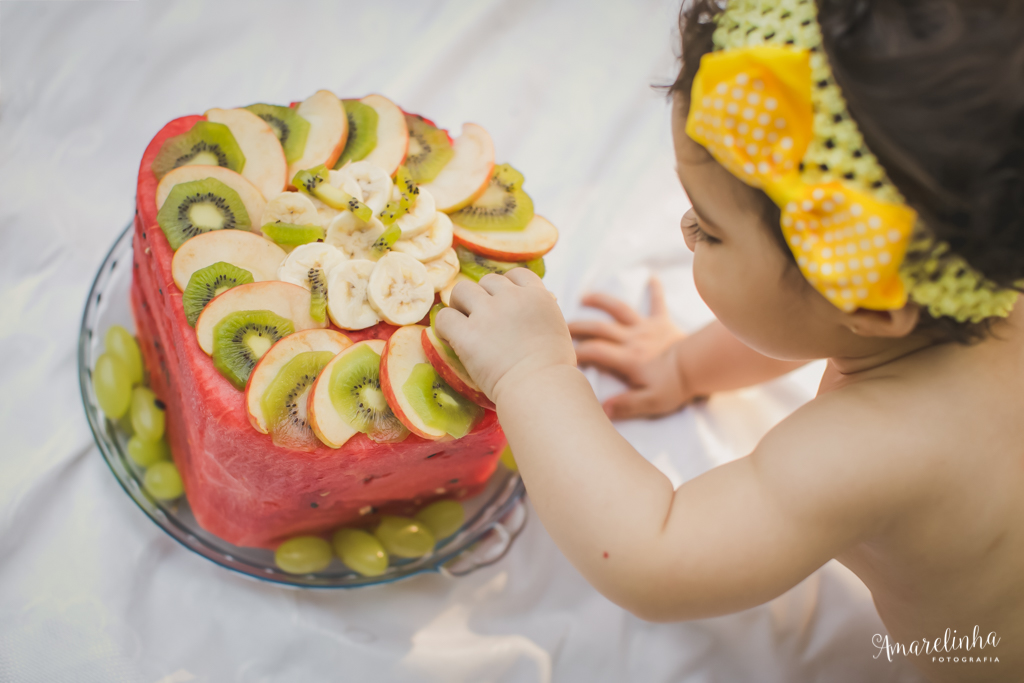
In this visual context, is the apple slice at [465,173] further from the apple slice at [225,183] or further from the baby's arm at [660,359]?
the baby's arm at [660,359]

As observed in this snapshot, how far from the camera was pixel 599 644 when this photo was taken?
4.51ft

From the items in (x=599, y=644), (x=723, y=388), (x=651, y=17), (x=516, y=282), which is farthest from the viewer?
(x=651, y=17)

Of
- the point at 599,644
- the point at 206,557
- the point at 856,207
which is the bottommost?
the point at 599,644

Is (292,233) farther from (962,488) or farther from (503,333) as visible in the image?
(962,488)

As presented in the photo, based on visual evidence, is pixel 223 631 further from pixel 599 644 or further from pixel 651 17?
pixel 651 17

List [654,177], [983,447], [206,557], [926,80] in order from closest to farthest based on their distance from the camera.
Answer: [926,80], [983,447], [206,557], [654,177]

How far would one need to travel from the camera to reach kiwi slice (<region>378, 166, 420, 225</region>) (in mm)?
1044

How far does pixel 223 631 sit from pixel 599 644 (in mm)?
709

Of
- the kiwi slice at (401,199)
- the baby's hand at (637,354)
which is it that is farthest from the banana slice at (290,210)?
the baby's hand at (637,354)

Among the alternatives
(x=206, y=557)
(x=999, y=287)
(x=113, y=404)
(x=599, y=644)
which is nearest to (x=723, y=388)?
(x=599, y=644)

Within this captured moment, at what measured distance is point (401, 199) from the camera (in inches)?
41.5

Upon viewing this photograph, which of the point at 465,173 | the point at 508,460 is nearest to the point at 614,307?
the point at 508,460

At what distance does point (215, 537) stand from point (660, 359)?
100 cm

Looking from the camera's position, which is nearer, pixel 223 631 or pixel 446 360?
pixel 446 360
